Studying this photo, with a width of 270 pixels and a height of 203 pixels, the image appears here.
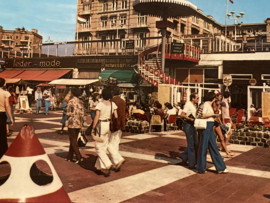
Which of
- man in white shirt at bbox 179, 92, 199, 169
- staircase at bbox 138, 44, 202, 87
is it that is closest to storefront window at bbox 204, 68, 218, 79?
staircase at bbox 138, 44, 202, 87

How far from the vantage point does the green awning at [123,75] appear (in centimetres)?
2623

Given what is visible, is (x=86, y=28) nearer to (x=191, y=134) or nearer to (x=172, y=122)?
(x=172, y=122)

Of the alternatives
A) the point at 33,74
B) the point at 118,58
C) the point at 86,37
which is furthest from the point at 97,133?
the point at 86,37

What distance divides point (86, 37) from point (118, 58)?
14435mm

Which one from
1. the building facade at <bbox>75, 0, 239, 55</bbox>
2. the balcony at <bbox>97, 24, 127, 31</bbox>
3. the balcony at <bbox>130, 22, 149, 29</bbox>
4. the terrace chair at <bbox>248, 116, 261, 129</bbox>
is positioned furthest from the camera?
the balcony at <bbox>97, 24, 127, 31</bbox>

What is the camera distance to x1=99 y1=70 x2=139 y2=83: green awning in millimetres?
26234

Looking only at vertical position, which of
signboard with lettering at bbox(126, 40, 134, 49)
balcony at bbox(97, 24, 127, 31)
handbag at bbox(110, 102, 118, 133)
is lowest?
handbag at bbox(110, 102, 118, 133)

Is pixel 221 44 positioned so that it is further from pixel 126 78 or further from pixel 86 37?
pixel 86 37

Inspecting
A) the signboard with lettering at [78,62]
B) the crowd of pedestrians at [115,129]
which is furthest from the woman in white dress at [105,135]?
the signboard with lettering at [78,62]

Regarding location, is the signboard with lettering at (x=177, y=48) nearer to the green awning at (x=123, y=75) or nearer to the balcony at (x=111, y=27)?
the green awning at (x=123, y=75)

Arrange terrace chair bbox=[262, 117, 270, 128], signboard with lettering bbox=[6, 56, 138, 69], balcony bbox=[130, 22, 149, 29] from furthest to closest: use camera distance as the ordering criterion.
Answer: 1. balcony bbox=[130, 22, 149, 29]
2. signboard with lettering bbox=[6, 56, 138, 69]
3. terrace chair bbox=[262, 117, 270, 128]

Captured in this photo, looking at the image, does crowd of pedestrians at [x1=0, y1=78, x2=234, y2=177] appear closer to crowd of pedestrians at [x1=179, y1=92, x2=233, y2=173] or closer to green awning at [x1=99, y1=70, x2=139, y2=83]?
crowd of pedestrians at [x1=179, y1=92, x2=233, y2=173]

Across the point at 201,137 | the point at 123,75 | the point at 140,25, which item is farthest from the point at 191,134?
the point at 140,25

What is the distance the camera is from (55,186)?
367 centimetres
